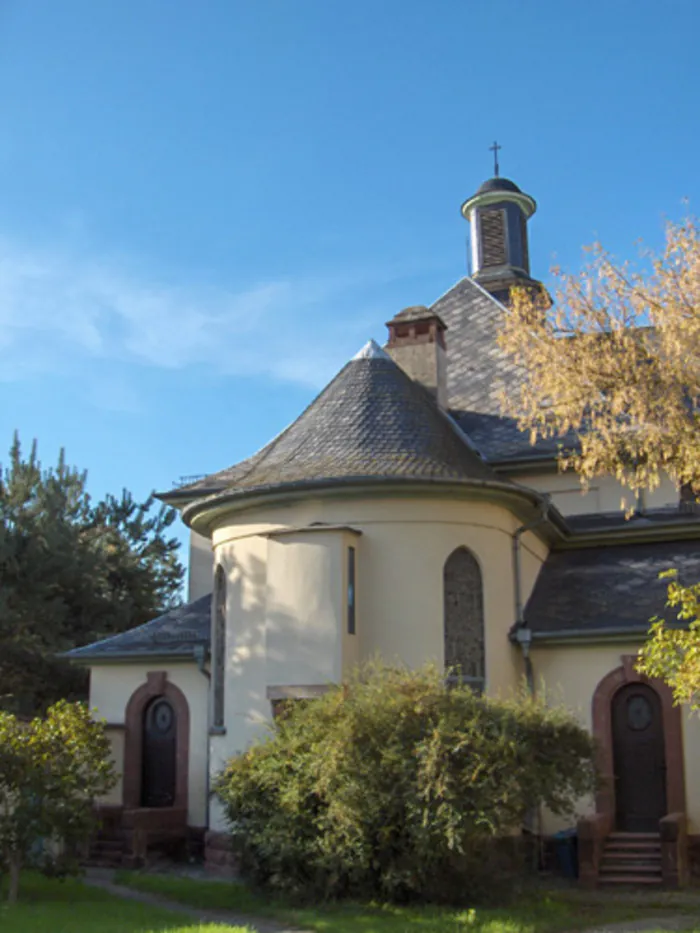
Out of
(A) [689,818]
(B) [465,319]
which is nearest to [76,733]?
(A) [689,818]

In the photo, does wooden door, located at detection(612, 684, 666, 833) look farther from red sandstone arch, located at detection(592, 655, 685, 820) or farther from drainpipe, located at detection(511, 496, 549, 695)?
drainpipe, located at detection(511, 496, 549, 695)

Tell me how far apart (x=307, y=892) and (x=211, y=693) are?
469 cm

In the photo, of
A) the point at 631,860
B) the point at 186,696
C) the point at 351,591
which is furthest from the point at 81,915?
the point at 631,860

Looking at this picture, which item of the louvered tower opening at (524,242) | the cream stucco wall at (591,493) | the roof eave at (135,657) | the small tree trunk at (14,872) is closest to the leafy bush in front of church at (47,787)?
the small tree trunk at (14,872)

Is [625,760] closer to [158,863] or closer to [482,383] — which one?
[158,863]

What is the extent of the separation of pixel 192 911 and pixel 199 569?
31.3ft

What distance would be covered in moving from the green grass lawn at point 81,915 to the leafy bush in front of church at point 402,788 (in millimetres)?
1449

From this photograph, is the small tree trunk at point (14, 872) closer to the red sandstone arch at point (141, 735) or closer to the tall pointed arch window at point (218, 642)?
the tall pointed arch window at point (218, 642)

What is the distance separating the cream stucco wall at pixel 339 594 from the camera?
47.3 feet

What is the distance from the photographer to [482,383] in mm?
21422

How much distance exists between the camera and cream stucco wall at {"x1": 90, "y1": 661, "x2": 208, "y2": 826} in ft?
55.0

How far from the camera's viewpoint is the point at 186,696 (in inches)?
680

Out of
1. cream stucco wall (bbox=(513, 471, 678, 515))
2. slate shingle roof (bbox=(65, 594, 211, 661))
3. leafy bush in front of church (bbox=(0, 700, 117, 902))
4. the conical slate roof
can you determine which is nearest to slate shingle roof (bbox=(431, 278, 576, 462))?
cream stucco wall (bbox=(513, 471, 678, 515))

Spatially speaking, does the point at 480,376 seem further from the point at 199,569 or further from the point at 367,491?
the point at 367,491
